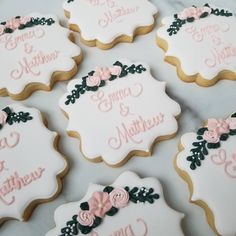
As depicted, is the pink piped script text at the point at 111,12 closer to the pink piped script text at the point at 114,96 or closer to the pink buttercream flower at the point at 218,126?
the pink piped script text at the point at 114,96

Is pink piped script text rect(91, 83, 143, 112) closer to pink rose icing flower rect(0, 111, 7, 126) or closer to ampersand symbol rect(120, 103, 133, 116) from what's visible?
ampersand symbol rect(120, 103, 133, 116)

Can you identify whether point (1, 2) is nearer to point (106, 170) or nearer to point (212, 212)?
point (106, 170)

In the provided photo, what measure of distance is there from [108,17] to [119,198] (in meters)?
0.62

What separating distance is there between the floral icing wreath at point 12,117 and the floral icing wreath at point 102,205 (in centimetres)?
31

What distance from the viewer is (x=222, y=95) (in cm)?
110

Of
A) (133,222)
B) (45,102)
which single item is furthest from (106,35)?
(133,222)

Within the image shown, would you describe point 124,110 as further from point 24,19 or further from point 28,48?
point 24,19

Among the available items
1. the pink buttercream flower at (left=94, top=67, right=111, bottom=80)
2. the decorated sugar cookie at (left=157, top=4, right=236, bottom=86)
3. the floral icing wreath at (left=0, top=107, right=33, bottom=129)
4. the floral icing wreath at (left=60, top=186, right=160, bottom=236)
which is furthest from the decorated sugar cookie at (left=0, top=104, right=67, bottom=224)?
the decorated sugar cookie at (left=157, top=4, right=236, bottom=86)

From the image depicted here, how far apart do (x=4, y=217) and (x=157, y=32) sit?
0.71 m

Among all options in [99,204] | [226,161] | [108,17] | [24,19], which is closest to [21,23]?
[24,19]

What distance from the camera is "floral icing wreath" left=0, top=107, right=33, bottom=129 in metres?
1.06

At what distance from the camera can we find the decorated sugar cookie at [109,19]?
1.22m

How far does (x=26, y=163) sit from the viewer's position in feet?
3.25

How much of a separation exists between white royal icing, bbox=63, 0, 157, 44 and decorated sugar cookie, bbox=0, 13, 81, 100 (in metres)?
0.07
